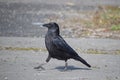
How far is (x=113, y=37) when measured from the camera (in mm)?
15680

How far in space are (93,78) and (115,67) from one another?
133 cm

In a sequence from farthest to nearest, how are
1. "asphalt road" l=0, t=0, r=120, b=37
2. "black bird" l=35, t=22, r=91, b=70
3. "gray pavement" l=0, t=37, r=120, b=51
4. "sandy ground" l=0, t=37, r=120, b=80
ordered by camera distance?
"asphalt road" l=0, t=0, r=120, b=37
"gray pavement" l=0, t=37, r=120, b=51
"black bird" l=35, t=22, r=91, b=70
"sandy ground" l=0, t=37, r=120, b=80

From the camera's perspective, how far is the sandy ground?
410 inches

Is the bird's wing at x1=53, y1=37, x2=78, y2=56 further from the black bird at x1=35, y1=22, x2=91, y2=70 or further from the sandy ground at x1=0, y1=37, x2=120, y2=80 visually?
the sandy ground at x1=0, y1=37, x2=120, y2=80

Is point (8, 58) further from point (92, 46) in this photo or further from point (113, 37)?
point (113, 37)

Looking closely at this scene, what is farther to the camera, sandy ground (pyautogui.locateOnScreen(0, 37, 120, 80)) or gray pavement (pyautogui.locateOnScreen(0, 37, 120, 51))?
gray pavement (pyautogui.locateOnScreen(0, 37, 120, 51))

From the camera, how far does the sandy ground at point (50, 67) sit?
10.4 meters

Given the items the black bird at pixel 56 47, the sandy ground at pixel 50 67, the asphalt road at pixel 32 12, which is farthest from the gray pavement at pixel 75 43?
the black bird at pixel 56 47

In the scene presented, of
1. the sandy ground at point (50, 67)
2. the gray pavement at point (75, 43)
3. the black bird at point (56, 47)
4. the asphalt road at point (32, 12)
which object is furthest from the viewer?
A: the asphalt road at point (32, 12)

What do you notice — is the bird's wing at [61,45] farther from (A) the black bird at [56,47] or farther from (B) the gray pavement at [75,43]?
(B) the gray pavement at [75,43]

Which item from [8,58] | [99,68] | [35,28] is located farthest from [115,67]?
[35,28]

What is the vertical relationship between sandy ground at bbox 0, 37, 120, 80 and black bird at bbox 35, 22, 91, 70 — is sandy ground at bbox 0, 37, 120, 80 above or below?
below

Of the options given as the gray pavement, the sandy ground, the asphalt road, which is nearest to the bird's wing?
the sandy ground

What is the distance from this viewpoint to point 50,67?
11414 mm
